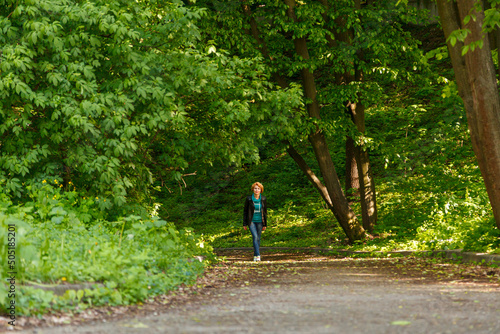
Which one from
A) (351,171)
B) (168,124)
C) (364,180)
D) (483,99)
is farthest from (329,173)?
(483,99)

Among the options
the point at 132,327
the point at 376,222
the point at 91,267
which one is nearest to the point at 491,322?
the point at 132,327

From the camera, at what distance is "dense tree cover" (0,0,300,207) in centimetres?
1034

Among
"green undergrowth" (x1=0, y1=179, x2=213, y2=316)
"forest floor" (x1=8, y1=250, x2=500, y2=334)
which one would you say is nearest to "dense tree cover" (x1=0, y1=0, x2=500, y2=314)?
"green undergrowth" (x1=0, y1=179, x2=213, y2=316)

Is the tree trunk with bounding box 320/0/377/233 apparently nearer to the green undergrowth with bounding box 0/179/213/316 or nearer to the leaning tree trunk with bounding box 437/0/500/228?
the leaning tree trunk with bounding box 437/0/500/228

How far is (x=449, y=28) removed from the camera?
10.7 metres

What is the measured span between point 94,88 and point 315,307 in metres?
6.30

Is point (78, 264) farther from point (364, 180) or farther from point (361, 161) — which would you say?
point (361, 161)

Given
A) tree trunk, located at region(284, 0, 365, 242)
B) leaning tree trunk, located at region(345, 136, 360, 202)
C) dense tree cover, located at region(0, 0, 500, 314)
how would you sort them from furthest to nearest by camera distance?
leaning tree trunk, located at region(345, 136, 360, 202) < tree trunk, located at region(284, 0, 365, 242) < dense tree cover, located at region(0, 0, 500, 314)

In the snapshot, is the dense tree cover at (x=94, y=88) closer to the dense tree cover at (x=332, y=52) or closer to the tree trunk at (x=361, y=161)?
the dense tree cover at (x=332, y=52)

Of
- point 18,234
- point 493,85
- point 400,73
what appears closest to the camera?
point 18,234

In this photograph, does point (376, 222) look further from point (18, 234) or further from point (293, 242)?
point (18, 234)

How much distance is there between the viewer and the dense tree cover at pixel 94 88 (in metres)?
10.3

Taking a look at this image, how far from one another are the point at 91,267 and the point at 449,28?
7.63 meters

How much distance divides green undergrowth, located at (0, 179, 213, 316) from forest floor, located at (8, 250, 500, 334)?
183 millimetres
